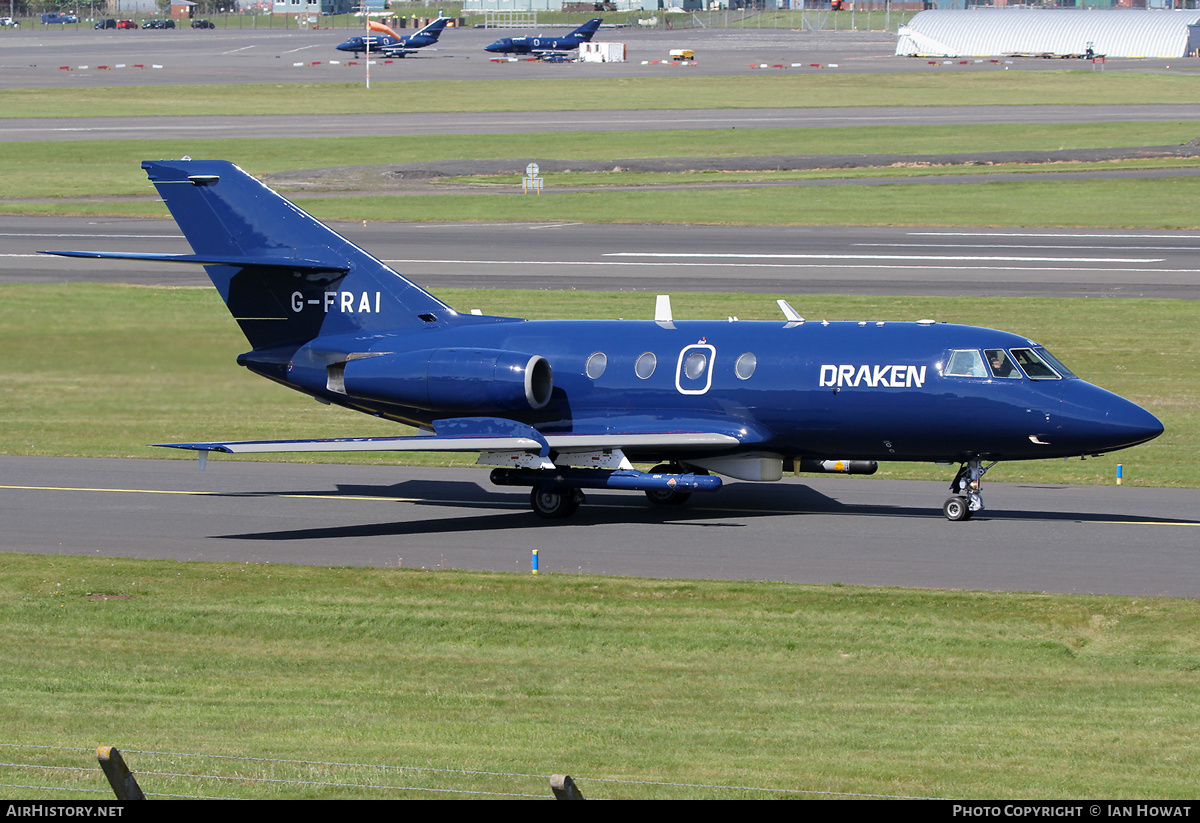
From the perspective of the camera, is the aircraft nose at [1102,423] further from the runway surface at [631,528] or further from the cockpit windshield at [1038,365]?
the runway surface at [631,528]

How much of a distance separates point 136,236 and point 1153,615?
50162 mm

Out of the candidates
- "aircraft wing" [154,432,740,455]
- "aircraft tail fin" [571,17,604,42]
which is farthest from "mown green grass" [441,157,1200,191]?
"aircraft tail fin" [571,17,604,42]

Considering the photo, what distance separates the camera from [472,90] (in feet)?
394

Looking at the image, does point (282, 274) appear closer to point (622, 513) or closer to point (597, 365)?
point (597, 365)

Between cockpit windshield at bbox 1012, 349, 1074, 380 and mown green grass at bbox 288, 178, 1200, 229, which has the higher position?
cockpit windshield at bbox 1012, 349, 1074, 380

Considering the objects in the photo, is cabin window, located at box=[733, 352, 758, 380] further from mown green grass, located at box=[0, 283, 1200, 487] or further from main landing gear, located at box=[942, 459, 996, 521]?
mown green grass, located at box=[0, 283, 1200, 487]

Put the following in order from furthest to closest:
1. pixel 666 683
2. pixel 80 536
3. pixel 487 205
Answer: pixel 487 205, pixel 80 536, pixel 666 683

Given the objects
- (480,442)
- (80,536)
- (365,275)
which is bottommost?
(80,536)

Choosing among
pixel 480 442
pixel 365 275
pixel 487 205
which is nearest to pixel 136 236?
pixel 487 205

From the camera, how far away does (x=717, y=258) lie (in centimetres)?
5478

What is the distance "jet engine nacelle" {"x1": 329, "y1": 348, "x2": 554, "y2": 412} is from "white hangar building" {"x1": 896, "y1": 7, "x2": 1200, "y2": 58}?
13476cm

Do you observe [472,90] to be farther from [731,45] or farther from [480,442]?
[480,442]

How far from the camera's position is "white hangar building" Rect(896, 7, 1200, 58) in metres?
149

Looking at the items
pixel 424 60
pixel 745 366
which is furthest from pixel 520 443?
pixel 424 60
